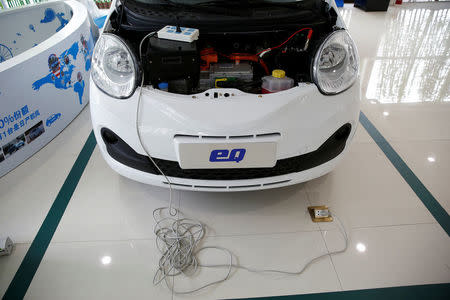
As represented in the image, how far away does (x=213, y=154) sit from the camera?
51.4 inches

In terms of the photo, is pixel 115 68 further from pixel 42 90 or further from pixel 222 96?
pixel 42 90

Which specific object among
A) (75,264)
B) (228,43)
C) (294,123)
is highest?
(228,43)

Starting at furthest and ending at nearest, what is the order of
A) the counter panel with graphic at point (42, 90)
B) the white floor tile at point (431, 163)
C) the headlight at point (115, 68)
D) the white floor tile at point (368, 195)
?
the counter panel with graphic at point (42, 90)
the white floor tile at point (431, 163)
the white floor tile at point (368, 195)
the headlight at point (115, 68)

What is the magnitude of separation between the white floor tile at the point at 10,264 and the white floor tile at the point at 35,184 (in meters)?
0.05

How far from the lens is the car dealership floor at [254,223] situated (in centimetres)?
137

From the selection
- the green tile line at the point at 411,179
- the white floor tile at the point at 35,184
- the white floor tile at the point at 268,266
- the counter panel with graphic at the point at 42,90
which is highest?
the counter panel with graphic at the point at 42,90

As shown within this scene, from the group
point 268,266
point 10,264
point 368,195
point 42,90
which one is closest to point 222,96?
point 268,266

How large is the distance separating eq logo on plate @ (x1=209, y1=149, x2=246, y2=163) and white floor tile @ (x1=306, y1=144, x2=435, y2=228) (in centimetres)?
64

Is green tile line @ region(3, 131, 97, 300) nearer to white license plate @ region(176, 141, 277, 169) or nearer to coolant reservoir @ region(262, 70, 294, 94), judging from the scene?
white license plate @ region(176, 141, 277, 169)

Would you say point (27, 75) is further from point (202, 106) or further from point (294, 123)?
point (294, 123)

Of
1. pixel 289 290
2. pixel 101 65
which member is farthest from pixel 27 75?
pixel 289 290

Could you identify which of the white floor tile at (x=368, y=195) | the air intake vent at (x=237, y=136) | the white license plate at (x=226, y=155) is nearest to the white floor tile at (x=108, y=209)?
the white license plate at (x=226, y=155)

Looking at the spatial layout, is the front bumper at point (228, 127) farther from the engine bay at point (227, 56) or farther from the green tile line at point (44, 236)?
the green tile line at point (44, 236)

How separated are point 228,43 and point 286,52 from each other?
350mm
